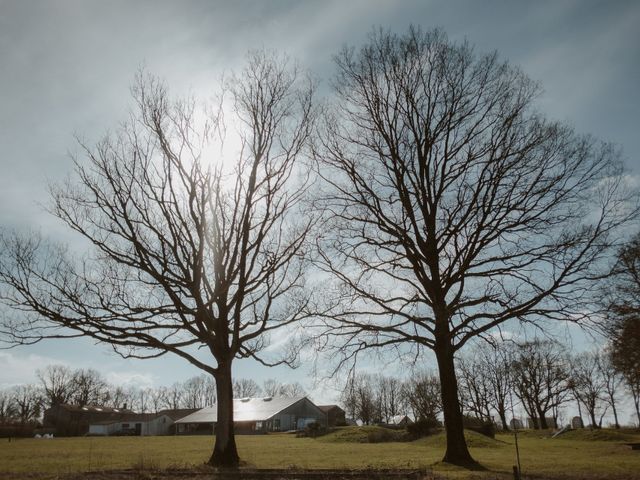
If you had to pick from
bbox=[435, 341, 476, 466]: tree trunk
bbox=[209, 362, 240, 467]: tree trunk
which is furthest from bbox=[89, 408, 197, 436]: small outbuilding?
bbox=[435, 341, 476, 466]: tree trunk

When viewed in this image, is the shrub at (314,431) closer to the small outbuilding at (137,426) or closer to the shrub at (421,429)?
the shrub at (421,429)

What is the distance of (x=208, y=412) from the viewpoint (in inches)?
3307

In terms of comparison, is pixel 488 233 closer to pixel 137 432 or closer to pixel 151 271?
pixel 151 271

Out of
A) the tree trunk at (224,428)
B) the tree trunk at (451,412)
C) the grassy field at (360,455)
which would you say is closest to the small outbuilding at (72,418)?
the grassy field at (360,455)

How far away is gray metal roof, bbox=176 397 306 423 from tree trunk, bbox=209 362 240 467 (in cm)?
6029

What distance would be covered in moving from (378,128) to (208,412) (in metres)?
79.7

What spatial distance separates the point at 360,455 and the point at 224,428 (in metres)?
8.64

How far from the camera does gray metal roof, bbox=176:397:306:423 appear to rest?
243ft

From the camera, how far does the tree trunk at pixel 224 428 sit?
49.1 ft

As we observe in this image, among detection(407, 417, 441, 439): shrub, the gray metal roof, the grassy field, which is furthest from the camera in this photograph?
the gray metal roof

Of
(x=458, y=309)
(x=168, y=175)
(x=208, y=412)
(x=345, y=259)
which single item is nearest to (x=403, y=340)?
(x=458, y=309)

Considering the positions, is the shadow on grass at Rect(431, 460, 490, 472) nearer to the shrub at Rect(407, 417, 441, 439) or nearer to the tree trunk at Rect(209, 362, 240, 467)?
the tree trunk at Rect(209, 362, 240, 467)

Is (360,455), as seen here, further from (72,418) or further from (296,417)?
(72,418)

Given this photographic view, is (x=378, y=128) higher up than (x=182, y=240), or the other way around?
(x=378, y=128)
